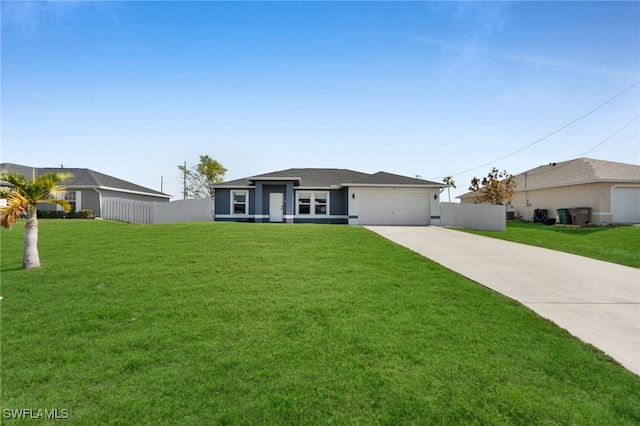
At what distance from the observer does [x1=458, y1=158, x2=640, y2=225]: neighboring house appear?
68.0 feet

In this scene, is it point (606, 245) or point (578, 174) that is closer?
point (606, 245)

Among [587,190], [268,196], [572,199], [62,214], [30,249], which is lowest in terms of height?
[30,249]

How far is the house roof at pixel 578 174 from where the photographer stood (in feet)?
69.5

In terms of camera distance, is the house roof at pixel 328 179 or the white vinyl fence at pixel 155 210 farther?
the white vinyl fence at pixel 155 210

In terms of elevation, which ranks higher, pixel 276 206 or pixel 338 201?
pixel 338 201

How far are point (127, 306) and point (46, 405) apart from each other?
2355 millimetres

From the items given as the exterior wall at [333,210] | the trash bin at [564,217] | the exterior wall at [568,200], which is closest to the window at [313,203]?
the exterior wall at [333,210]

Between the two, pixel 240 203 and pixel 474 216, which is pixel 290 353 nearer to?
pixel 240 203

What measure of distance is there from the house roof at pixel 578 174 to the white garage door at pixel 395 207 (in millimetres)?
12196

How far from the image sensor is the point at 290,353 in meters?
3.60

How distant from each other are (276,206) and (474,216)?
45.8ft

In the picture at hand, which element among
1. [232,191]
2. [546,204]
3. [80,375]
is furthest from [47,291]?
[546,204]

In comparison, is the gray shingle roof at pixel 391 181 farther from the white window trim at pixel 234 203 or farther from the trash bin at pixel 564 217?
the trash bin at pixel 564 217

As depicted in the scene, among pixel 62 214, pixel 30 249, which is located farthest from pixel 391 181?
pixel 62 214
